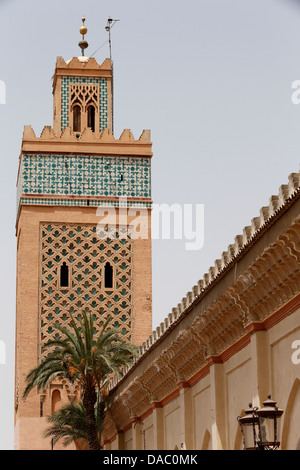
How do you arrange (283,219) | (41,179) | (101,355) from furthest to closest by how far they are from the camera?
1. (41,179)
2. (101,355)
3. (283,219)

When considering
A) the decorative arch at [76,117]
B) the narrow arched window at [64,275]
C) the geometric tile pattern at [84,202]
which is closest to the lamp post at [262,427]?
the narrow arched window at [64,275]

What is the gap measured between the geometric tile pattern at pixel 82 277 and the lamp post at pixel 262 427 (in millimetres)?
20862

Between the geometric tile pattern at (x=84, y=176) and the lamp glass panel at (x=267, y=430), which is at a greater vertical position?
the geometric tile pattern at (x=84, y=176)

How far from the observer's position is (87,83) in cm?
3466

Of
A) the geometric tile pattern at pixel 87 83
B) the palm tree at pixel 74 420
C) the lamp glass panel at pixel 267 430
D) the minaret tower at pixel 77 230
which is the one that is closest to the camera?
the lamp glass panel at pixel 267 430

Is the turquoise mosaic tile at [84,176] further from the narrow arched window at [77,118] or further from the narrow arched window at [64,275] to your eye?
the narrow arched window at [64,275]

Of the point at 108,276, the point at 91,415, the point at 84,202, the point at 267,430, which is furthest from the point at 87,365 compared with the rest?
the point at 267,430

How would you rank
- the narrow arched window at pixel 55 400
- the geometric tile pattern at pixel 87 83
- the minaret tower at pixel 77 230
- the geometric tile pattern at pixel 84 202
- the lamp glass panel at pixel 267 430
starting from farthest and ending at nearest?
the geometric tile pattern at pixel 87 83 < the geometric tile pattern at pixel 84 202 < the minaret tower at pixel 77 230 < the narrow arched window at pixel 55 400 < the lamp glass panel at pixel 267 430

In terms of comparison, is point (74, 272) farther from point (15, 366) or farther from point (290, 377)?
point (290, 377)

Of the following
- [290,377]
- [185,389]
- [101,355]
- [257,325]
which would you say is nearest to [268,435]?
[290,377]

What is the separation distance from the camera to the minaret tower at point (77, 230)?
32125 millimetres
